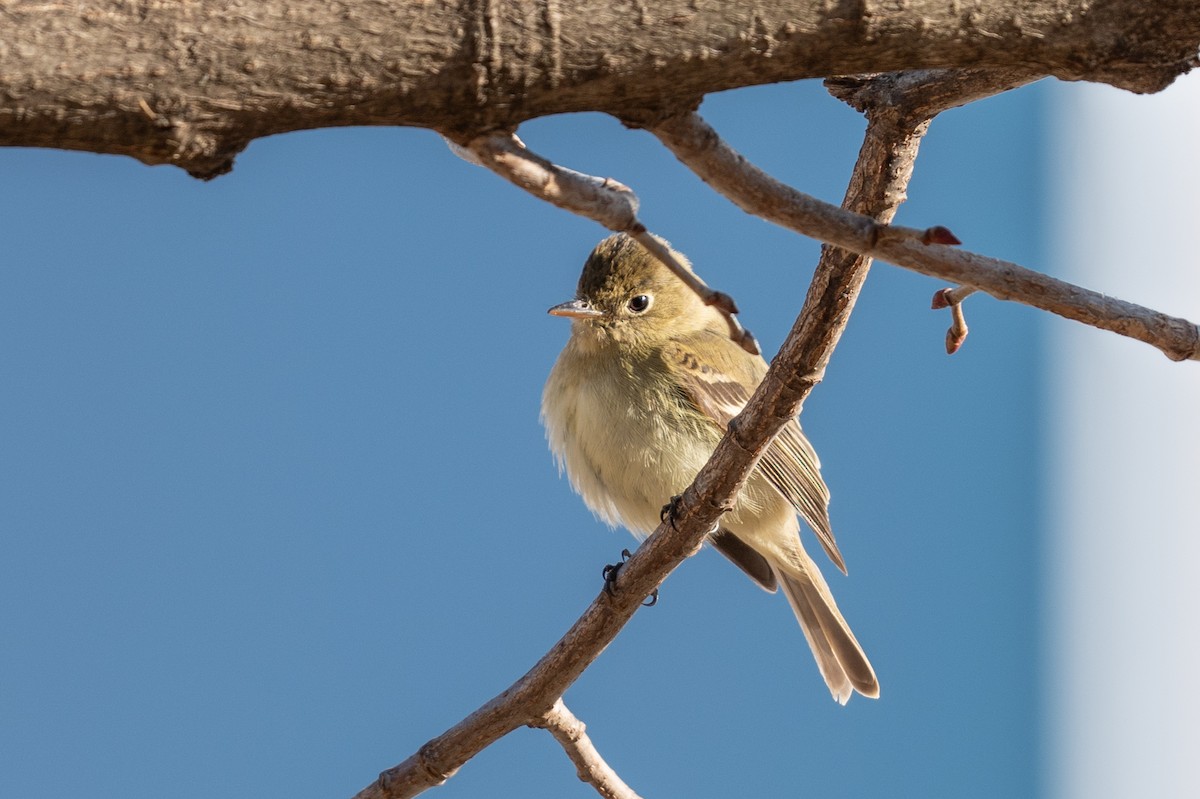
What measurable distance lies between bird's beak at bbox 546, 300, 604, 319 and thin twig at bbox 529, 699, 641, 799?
1793 mm

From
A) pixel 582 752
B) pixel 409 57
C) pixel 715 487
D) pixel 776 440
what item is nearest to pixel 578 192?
pixel 409 57

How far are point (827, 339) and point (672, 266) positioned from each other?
3.53ft

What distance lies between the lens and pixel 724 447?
8.44 feet

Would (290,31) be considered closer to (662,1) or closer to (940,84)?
(662,1)

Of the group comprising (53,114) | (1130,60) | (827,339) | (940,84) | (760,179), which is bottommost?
(53,114)

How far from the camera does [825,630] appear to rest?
4438 mm

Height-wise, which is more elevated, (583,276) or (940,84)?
(583,276)

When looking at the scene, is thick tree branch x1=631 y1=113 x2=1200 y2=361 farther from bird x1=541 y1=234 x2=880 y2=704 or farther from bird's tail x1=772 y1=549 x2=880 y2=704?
bird's tail x1=772 y1=549 x2=880 y2=704

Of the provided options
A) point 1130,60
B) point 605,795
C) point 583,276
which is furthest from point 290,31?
point 583,276

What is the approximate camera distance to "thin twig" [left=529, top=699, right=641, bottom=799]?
2.79m

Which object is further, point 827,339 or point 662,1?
point 827,339

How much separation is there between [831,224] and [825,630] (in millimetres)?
3365

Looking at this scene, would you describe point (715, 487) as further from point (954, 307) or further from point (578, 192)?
point (578, 192)

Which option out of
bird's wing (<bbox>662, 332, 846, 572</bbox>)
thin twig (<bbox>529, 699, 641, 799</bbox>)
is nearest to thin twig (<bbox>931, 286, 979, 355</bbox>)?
thin twig (<bbox>529, 699, 641, 799</bbox>)
